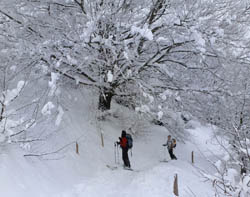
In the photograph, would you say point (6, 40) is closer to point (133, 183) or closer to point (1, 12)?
point (1, 12)

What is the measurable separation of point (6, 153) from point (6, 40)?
164 inches

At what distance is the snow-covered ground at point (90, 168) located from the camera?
520 centimetres

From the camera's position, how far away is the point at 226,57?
321 inches

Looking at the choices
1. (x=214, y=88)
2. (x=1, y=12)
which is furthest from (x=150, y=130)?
(x=1, y=12)

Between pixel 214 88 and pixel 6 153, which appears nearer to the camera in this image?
pixel 6 153

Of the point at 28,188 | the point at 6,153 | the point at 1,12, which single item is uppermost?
the point at 1,12

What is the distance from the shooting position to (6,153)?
5359 mm

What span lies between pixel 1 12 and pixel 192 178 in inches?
314

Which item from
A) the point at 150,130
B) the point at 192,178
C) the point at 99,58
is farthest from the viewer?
the point at 150,130

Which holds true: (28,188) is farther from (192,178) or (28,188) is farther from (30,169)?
(192,178)

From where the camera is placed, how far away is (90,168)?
27.2ft

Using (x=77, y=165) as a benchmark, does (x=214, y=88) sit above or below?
above

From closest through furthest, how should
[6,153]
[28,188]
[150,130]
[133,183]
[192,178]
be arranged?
[28,188], [6,153], [133,183], [192,178], [150,130]

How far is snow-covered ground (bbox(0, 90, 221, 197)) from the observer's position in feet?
17.1
